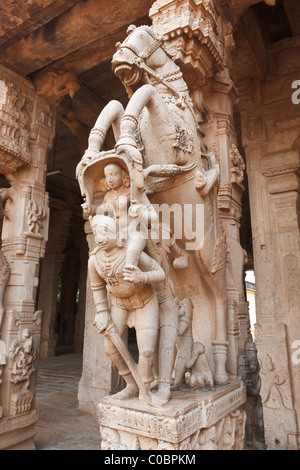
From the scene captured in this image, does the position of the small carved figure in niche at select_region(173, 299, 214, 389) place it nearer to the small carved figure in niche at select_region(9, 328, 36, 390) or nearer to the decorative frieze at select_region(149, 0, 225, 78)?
Answer: the decorative frieze at select_region(149, 0, 225, 78)

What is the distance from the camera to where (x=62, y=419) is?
511 cm

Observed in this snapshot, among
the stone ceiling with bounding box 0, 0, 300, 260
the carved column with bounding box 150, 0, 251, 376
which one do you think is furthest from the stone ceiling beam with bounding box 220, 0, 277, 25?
the carved column with bounding box 150, 0, 251, 376

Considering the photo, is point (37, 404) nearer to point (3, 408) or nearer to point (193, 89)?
point (3, 408)

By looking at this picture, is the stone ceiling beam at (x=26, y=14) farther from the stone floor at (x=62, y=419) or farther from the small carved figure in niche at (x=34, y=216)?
the stone floor at (x=62, y=419)

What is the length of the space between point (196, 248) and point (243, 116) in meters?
4.49

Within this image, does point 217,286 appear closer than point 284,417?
Yes

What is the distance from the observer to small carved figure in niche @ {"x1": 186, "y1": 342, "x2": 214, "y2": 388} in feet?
8.46

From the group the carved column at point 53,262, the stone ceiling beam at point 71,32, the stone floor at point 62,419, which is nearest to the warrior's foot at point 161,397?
the stone floor at point 62,419

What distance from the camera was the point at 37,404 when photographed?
18.6 feet

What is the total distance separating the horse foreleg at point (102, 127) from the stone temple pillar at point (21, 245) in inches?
107

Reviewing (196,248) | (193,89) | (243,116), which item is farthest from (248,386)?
(243,116)

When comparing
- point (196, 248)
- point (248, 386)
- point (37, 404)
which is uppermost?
point (196, 248)

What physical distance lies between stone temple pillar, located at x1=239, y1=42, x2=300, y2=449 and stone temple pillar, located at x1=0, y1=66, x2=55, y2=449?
3397 mm

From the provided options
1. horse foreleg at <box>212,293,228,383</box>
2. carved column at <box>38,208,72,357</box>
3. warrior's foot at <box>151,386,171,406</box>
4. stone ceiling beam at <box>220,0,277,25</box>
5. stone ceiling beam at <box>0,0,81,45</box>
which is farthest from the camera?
carved column at <box>38,208,72,357</box>
